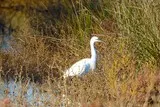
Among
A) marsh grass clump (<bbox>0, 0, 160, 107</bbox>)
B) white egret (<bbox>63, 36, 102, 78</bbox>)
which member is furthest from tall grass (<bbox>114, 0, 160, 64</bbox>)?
white egret (<bbox>63, 36, 102, 78</bbox>)

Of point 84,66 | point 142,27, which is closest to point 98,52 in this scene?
point 84,66

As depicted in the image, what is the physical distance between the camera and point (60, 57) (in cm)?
1459

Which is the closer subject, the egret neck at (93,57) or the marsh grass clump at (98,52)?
the marsh grass clump at (98,52)

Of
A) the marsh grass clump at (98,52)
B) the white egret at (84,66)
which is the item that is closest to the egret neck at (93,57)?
the white egret at (84,66)

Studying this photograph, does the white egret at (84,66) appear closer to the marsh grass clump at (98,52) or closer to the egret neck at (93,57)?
the egret neck at (93,57)

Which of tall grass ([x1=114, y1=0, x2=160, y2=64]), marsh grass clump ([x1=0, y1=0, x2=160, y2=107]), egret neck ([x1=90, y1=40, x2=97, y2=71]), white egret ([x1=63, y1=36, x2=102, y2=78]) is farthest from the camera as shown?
egret neck ([x1=90, y1=40, x2=97, y2=71])

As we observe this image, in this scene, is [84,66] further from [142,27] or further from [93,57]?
[142,27]

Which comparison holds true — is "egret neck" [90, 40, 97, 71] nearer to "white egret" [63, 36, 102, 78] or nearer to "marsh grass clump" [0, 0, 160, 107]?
"white egret" [63, 36, 102, 78]

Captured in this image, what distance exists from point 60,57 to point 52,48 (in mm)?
1266

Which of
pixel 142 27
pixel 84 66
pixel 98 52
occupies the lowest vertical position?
pixel 98 52

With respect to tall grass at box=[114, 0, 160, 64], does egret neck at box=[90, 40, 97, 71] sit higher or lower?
lower

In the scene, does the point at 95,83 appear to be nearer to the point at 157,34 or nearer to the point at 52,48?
the point at 157,34

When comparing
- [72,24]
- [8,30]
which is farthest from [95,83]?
[8,30]

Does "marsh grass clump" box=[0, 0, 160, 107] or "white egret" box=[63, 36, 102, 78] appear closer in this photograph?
"marsh grass clump" box=[0, 0, 160, 107]
